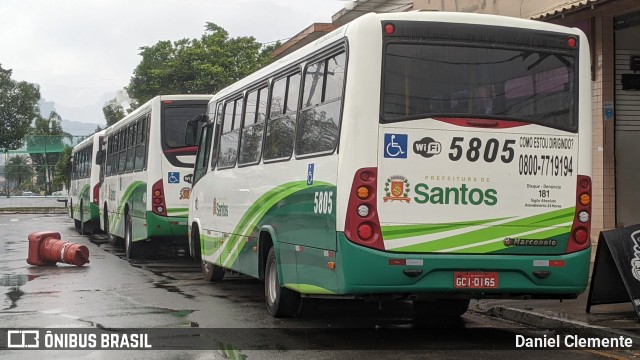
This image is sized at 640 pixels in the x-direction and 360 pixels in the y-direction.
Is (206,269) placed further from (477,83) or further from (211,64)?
(211,64)

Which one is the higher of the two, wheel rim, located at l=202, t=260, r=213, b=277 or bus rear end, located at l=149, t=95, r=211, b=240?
bus rear end, located at l=149, t=95, r=211, b=240

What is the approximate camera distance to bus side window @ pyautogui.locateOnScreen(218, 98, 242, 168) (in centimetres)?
1310

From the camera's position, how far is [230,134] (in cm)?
1352

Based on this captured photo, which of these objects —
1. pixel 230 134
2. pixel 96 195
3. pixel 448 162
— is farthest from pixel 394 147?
pixel 96 195

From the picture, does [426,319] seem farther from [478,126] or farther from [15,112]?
[15,112]

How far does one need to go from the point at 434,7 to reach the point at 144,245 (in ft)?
26.8

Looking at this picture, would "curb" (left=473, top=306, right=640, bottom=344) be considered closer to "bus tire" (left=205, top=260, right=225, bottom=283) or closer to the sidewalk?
the sidewalk

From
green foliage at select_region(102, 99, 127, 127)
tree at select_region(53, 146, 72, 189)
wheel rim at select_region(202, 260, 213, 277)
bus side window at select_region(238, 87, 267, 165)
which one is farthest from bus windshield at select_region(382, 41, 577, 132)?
green foliage at select_region(102, 99, 127, 127)

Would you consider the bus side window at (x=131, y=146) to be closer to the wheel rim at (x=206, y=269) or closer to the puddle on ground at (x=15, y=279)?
the puddle on ground at (x=15, y=279)

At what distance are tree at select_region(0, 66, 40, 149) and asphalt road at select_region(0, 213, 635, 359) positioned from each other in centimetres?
6008

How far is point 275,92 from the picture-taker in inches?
446

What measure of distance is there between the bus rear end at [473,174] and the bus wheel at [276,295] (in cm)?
214

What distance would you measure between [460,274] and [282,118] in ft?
10.0

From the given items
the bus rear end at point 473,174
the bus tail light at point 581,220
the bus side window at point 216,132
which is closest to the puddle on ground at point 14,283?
the bus side window at point 216,132
